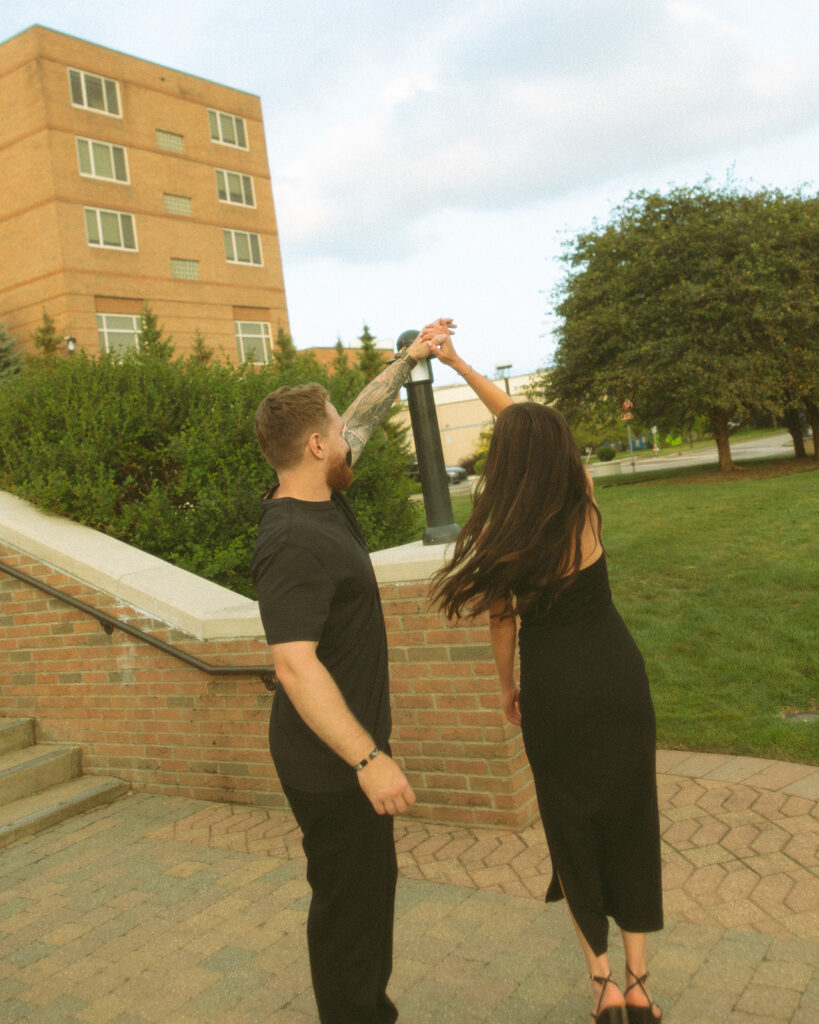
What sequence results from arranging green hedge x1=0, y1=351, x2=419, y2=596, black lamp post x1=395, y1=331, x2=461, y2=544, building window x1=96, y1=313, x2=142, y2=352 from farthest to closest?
building window x1=96, y1=313, x2=142, y2=352 < green hedge x1=0, y1=351, x2=419, y2=596 < black lamp post x1=395, y1=331, x2=461, y2=544

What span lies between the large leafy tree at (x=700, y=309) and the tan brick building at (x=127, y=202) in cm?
1885

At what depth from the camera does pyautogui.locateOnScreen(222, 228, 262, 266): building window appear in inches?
1625

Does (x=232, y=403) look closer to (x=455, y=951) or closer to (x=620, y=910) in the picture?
(x=455, y=951)

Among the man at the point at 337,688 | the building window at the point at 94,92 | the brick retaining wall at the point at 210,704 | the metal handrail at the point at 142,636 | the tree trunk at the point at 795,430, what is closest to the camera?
the man at the point at 337,688

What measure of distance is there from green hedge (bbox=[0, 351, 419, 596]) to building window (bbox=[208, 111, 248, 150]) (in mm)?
38229

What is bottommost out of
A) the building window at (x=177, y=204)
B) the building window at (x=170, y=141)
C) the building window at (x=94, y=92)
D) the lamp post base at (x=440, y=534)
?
the lamp post base at (x=440, y=534)

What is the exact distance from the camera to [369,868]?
2400 millimetres

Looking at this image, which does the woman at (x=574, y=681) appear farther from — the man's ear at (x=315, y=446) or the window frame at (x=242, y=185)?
the window frame at (x=242, y=185)

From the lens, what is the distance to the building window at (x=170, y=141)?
126 feet

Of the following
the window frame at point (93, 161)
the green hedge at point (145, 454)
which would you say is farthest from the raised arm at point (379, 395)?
the window frame at point (93, 161)

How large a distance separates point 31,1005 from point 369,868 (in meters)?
1.61

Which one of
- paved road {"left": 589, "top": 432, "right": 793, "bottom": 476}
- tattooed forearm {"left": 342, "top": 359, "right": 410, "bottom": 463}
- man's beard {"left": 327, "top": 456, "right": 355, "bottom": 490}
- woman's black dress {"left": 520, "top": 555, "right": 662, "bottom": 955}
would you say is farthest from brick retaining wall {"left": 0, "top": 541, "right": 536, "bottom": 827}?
paved road {"left": 589, "top": 432, "right": 793, "bottom": 476}

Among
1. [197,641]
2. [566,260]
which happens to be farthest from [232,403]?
[566,260]

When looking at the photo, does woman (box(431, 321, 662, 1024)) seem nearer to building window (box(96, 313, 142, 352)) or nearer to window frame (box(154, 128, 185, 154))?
building window (box(96, 313, 142, 352))
